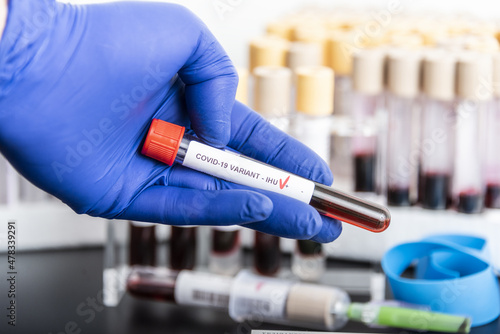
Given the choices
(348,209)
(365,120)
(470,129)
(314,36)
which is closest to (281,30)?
(314,36)

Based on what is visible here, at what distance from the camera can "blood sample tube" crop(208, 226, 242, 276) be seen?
0.91 meters

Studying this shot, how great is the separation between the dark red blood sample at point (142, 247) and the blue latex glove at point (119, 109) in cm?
28

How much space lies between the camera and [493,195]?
3.01ft

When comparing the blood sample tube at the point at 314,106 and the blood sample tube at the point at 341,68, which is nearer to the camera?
the blood sample tube at the point at 314,106

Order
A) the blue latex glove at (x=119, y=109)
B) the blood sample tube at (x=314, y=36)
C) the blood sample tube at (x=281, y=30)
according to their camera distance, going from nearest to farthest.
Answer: the blue latex glove at (x=119, y=109) → the blood sample tube at (x=314, y=36) → the blood sample tube at (x=281, y=30)

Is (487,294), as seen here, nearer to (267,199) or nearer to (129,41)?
(267,199)

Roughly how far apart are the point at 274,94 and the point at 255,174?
0.27 meters

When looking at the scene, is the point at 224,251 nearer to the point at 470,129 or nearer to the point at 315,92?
the point at 315,92

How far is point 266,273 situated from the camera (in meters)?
0.92

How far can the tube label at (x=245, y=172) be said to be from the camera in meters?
0.61

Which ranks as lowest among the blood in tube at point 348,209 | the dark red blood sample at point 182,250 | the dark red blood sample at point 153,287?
the dark red blood sample at point 153,287

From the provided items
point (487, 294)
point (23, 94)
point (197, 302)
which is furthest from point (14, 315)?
point (487, 294)

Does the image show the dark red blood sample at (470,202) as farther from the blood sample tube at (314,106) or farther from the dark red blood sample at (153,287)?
the dark red blood sample at (153,287)

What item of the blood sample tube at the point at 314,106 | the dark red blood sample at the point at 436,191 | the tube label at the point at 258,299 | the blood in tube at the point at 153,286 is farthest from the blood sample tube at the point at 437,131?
the blood in tube at the point at 153,286
